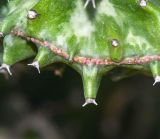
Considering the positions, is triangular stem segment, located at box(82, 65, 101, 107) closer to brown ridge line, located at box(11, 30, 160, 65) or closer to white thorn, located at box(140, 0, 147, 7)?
brown ridge line, located at box(11, 30, 160, 65)

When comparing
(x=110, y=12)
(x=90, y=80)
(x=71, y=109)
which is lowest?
(x=71, y=109)

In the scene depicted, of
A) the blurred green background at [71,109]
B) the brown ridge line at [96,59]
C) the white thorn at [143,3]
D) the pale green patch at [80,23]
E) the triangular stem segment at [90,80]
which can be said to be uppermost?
the white thorn at [143,3]

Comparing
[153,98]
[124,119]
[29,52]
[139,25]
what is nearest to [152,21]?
[139,25]

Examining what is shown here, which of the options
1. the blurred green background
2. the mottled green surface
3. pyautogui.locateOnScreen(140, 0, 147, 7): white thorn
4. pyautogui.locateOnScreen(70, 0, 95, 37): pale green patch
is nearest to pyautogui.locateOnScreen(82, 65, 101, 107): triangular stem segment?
the mottled green surface

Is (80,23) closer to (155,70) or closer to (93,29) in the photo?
(93,29)

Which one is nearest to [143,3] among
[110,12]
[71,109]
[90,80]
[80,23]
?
[110,12]

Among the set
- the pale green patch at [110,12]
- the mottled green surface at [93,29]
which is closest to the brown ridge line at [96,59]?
the mottled green surface at [93,29]

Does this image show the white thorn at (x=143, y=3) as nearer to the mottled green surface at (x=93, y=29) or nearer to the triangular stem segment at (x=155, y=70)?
the mottled green surface at (x=93, y=29)

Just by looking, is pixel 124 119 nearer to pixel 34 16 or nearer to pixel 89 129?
pixel 89 129
